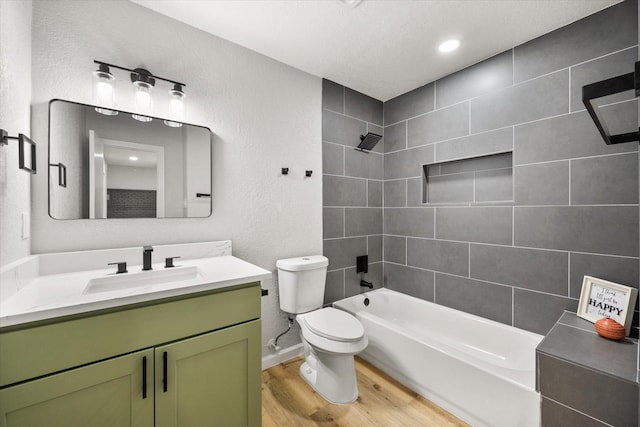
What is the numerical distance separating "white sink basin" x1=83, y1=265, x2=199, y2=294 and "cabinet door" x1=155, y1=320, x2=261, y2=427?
1.39ft

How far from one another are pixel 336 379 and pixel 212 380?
0.85m

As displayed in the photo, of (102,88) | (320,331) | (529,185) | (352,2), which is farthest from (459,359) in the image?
(102,88)

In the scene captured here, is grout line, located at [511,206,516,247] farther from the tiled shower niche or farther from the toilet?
the toilet

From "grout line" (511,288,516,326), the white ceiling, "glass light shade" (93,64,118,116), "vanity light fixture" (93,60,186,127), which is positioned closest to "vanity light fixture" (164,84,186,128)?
"vanity light fixture" (93,60,186,127)

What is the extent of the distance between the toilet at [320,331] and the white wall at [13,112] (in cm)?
139

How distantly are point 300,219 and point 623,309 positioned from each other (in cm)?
203

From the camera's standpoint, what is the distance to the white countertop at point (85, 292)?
2.86 feet

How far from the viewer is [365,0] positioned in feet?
5.04

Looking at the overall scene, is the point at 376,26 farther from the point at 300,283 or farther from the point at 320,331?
the point at 320,331

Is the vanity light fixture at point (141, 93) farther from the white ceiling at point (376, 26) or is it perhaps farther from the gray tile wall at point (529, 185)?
the gray tile wall at point (529, 185)

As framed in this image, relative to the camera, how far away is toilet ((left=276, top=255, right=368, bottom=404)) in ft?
5.55

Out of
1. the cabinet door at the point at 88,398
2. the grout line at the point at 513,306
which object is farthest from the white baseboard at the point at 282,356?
the grout line at the point at 513,306

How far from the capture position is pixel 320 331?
1.72 metres

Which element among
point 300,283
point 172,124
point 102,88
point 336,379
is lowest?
point 336,379
